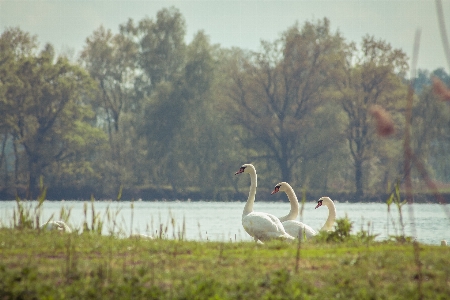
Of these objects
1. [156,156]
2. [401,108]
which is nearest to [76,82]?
[156,156]

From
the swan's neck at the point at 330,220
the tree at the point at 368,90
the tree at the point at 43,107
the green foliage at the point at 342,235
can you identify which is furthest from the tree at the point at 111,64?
the green foliage at the point at 342,235

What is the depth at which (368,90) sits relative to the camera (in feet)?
201

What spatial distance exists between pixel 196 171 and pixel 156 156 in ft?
11.6

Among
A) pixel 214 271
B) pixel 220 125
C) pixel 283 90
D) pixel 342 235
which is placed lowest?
pixel 214 271

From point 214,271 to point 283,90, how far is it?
55360mm

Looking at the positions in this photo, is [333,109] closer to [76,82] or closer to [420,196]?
[420,196]

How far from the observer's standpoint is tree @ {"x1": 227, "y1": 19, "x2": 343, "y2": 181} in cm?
6388

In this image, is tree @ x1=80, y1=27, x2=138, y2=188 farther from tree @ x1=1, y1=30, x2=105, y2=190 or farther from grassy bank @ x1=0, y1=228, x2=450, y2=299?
grassy bank @ x1=0, y1=228, x2=450, y2=299

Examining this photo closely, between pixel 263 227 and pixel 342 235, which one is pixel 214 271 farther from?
pixel 263 227

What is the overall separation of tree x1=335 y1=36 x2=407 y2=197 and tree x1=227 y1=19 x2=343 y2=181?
2.54 metres

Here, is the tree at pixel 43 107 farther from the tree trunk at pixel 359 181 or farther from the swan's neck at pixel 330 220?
the swan's neck at pixel 330 220

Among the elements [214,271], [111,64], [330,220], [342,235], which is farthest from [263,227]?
[111,64]

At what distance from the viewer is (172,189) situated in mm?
66562

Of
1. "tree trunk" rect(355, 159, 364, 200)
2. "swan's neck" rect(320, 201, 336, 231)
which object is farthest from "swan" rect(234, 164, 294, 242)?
"tree trunk" rect(355, 159, 364, 200)
